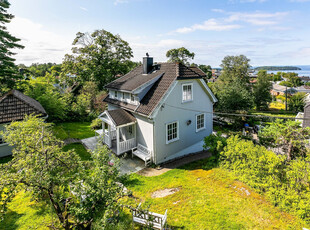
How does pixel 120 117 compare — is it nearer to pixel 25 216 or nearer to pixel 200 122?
pixel 200 122

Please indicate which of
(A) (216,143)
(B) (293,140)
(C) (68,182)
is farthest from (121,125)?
(B) (293,140)

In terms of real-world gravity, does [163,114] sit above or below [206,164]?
above

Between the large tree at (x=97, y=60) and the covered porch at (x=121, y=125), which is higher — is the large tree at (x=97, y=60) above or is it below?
→ above

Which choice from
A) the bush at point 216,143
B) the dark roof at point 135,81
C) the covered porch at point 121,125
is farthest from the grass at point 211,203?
the dark roof at point 135,81

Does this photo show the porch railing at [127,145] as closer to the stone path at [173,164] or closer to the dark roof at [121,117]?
the dark roof at [121,117]

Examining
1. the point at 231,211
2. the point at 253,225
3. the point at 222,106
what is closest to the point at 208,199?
the point at 231,211

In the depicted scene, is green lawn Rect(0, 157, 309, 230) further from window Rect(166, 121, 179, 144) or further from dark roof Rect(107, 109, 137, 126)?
dark roof Rect(107, 109, 137, 126)

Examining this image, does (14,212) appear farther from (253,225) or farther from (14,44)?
(14,44)
